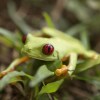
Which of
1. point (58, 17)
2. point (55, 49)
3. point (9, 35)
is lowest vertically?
point (55, 49)

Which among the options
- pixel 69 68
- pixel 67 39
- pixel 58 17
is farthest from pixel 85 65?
pixel 58 17

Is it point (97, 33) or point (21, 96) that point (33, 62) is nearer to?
point (21, 96)

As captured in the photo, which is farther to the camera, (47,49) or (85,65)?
(85,65)

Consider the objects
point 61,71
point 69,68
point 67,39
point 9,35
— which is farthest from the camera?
point 67,39

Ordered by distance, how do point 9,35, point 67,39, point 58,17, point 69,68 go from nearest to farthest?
point 69,68 → point 9,35 → point 67,39 → point 58,17

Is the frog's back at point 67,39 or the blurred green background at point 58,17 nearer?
the frog's back at point 67,39

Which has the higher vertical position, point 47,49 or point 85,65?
point 47,49

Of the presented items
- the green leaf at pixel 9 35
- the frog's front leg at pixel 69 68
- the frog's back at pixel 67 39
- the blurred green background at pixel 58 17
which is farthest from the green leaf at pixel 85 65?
the blurred green background at pixel 58 17

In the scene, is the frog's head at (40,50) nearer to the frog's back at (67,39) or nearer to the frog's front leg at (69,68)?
the frog's front leg at (69,68)

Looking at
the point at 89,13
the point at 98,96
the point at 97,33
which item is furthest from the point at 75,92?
the point at 89,13

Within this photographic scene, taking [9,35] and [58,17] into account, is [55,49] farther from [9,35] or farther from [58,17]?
[58,17]

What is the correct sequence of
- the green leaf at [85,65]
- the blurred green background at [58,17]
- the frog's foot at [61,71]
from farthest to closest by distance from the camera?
the blurred green background at [58,17] → the green leaf at [85,65] → the frog's foot at [61,71]
